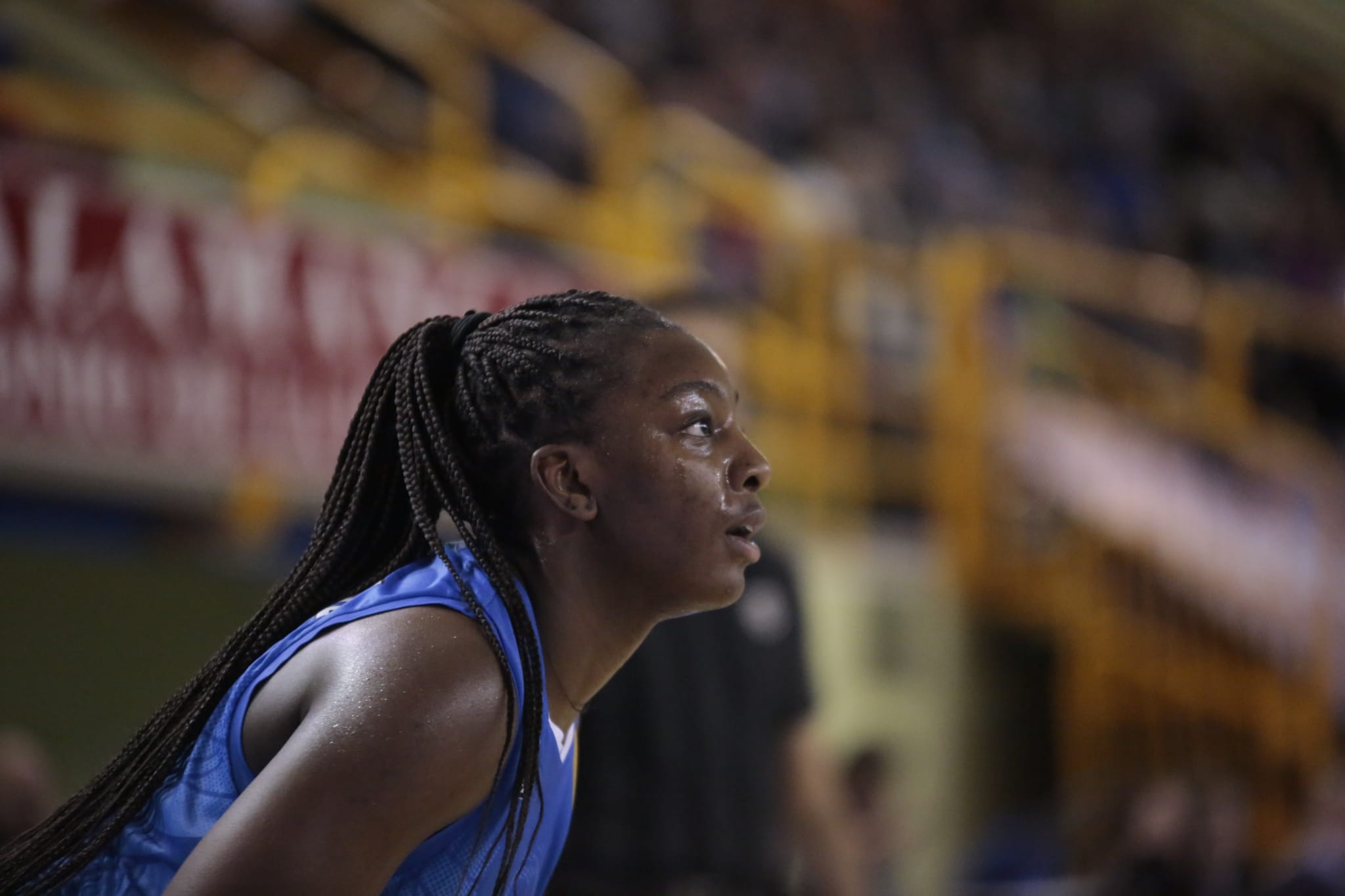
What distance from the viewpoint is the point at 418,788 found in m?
1.40

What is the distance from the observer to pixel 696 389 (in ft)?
5.69

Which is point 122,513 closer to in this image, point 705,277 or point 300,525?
point 300,525

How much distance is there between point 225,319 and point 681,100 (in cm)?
462

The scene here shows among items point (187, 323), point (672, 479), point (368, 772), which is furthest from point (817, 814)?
point (187, 323)

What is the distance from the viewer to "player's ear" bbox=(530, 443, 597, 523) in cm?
172

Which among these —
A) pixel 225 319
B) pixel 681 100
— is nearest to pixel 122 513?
pixel 225 319

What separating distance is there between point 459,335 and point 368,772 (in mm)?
620

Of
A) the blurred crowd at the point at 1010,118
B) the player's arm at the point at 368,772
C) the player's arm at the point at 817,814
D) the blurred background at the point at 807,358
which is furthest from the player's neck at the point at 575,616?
the blurred crowd at the point at 1010,118

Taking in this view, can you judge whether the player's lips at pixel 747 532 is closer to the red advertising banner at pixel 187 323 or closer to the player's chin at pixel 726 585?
the player's chin at pixel 726 585

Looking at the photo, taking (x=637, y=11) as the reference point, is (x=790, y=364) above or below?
below

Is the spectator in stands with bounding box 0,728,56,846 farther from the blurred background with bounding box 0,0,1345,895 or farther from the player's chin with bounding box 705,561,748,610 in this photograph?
the player's chin with bounding box 705,561,748,610

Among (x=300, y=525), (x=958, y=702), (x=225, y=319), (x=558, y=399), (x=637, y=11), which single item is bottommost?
(x=958, y=702)

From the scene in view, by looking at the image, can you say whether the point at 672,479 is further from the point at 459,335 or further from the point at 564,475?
the point at 459,335

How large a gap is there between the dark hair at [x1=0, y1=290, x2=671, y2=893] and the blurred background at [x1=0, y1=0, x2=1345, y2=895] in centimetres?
192
